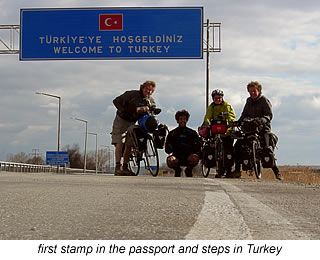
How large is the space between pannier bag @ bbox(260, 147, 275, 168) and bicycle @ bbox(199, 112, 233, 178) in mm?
726

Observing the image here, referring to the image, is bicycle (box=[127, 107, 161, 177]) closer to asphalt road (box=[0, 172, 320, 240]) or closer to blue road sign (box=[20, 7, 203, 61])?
asphalt road (box=[0, 172, 320, 240])

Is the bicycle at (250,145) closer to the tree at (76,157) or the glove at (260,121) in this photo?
the glove at (260,121)

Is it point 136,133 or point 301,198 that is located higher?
point 136,133

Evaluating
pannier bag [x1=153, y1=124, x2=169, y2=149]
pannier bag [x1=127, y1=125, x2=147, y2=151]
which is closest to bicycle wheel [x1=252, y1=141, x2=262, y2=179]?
pannier bag [x1=153, y1=124, x2=169, y2=149]

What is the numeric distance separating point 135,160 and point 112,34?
11839mm

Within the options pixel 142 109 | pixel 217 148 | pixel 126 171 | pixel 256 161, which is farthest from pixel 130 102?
pixel 256 161

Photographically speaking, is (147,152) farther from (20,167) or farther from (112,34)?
(20,167)

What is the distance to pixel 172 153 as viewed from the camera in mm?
13945

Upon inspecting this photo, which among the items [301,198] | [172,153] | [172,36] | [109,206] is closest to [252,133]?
[172,153]

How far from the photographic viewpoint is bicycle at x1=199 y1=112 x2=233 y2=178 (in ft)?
43.4

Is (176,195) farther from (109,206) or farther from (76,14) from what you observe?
(76,14)

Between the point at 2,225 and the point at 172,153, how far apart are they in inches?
392

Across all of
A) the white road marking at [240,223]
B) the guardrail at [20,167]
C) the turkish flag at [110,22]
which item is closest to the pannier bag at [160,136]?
the white road marking at [240,223]
